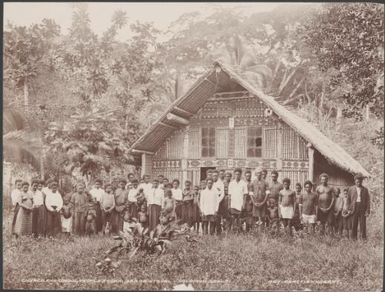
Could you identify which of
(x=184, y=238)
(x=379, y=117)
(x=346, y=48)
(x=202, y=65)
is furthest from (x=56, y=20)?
(x=379, y=117)

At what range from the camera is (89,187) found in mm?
8648

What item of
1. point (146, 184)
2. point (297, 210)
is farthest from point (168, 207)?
point (297, 210)

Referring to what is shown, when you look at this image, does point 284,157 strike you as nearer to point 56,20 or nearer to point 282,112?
point 282,112

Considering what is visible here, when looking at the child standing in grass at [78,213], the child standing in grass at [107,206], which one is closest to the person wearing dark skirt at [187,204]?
the child standing in grass at [107,206]

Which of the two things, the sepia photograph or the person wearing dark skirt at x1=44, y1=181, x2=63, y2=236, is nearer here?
the sepia photograph

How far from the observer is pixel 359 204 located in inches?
321

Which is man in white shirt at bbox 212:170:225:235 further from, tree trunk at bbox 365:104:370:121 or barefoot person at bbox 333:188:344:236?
tree trunk at bbox 365:104:370:121

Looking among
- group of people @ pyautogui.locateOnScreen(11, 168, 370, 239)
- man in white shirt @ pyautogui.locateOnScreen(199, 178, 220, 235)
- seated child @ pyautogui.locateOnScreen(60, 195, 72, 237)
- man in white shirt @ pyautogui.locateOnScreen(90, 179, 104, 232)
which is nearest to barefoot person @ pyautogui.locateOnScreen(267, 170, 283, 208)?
group of people @ pyautogui.locateOnScreen(11, 168, 370, 239)

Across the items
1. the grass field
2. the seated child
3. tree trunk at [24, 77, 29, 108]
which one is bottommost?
the grass field

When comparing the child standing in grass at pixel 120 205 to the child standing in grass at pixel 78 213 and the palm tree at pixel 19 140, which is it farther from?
the palm tree at pixel 19 140

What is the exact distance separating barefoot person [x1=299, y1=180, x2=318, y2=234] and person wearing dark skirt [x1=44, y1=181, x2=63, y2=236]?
3986 millimetres

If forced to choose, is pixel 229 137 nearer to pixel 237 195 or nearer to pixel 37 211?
pixel 237 195

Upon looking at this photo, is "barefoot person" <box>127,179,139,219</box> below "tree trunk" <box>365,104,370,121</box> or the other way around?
below

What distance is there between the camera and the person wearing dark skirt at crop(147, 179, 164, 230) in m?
8.40
